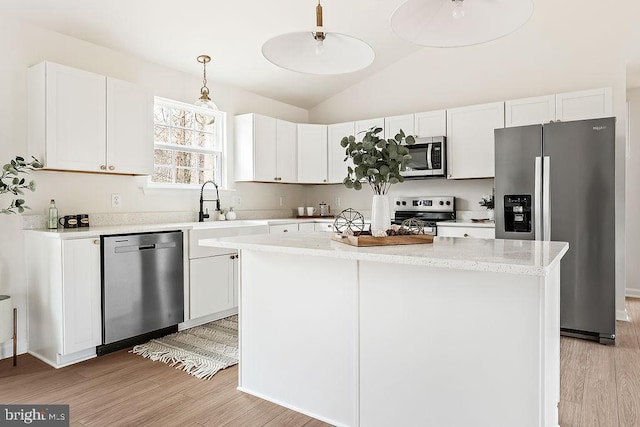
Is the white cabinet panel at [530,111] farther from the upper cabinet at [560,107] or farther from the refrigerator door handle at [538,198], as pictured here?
the refrigerator door handle at [538,198]

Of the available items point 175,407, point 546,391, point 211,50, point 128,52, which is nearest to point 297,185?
point 211,50

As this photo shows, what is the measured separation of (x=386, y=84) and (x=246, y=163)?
77.2 inches

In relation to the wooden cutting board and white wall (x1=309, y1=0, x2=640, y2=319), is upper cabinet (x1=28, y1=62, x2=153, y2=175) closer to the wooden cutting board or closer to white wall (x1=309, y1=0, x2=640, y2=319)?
the wooden cutting board

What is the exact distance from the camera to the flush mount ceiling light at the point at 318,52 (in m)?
1.69

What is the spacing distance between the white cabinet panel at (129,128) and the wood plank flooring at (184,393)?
1470mm

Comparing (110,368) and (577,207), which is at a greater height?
(577,207)

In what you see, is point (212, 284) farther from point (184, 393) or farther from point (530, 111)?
point (530, 111)

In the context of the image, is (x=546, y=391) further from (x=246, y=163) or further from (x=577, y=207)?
(x=246, y=163)

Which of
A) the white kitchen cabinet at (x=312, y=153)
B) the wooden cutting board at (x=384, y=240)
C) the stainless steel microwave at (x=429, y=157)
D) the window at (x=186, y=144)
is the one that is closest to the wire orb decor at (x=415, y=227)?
the wooden cutting board at (x=384, y=240)

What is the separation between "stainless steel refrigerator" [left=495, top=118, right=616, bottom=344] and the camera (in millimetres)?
3238

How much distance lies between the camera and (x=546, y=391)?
5.22 ft

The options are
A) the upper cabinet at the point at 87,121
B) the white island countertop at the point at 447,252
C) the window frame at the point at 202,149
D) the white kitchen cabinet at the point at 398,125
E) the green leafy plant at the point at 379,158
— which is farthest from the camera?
the white kitchen cabinet at the point at 398,125

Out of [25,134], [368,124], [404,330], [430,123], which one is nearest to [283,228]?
[368,124]

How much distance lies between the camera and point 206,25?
3.51 meters
